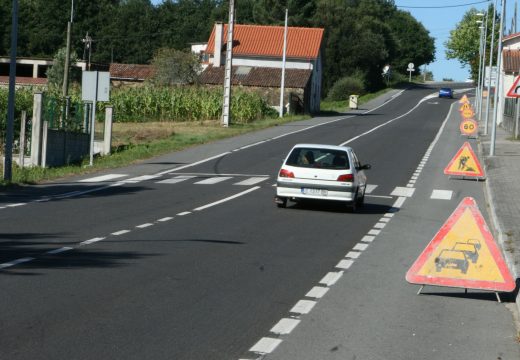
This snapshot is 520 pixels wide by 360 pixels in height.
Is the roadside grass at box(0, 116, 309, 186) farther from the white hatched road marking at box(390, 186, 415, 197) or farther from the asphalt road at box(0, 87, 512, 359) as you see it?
the white hatched road marking at box(390, 186, 415, 197)

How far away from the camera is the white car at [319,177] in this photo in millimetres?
21625

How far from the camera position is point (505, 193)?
26219mm

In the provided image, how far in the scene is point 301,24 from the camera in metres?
123

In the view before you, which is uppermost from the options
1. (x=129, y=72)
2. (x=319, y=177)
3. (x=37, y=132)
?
(x=129, y=72)

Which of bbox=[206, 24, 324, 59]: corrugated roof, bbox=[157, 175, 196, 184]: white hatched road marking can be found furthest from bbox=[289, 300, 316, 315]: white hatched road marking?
bbox=[206, 24, 324, 59]: corrugated roof

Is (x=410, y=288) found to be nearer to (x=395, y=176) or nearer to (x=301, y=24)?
(x=395, y=176)

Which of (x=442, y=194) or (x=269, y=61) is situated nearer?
(x=442, y=194)

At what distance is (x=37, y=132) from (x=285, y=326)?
25.8 m

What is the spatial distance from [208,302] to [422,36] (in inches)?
6477

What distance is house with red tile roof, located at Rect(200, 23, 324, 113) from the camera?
84000 mm

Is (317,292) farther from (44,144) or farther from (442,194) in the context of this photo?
(44,144)

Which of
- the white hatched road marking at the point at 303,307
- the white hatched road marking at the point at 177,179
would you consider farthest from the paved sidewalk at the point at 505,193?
the white hatched road marking at the point at 177,179

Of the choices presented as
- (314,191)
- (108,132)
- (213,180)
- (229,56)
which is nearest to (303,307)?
(314,191)

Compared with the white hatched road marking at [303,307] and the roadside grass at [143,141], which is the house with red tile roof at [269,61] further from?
the white hatched road marking at [303,307]
